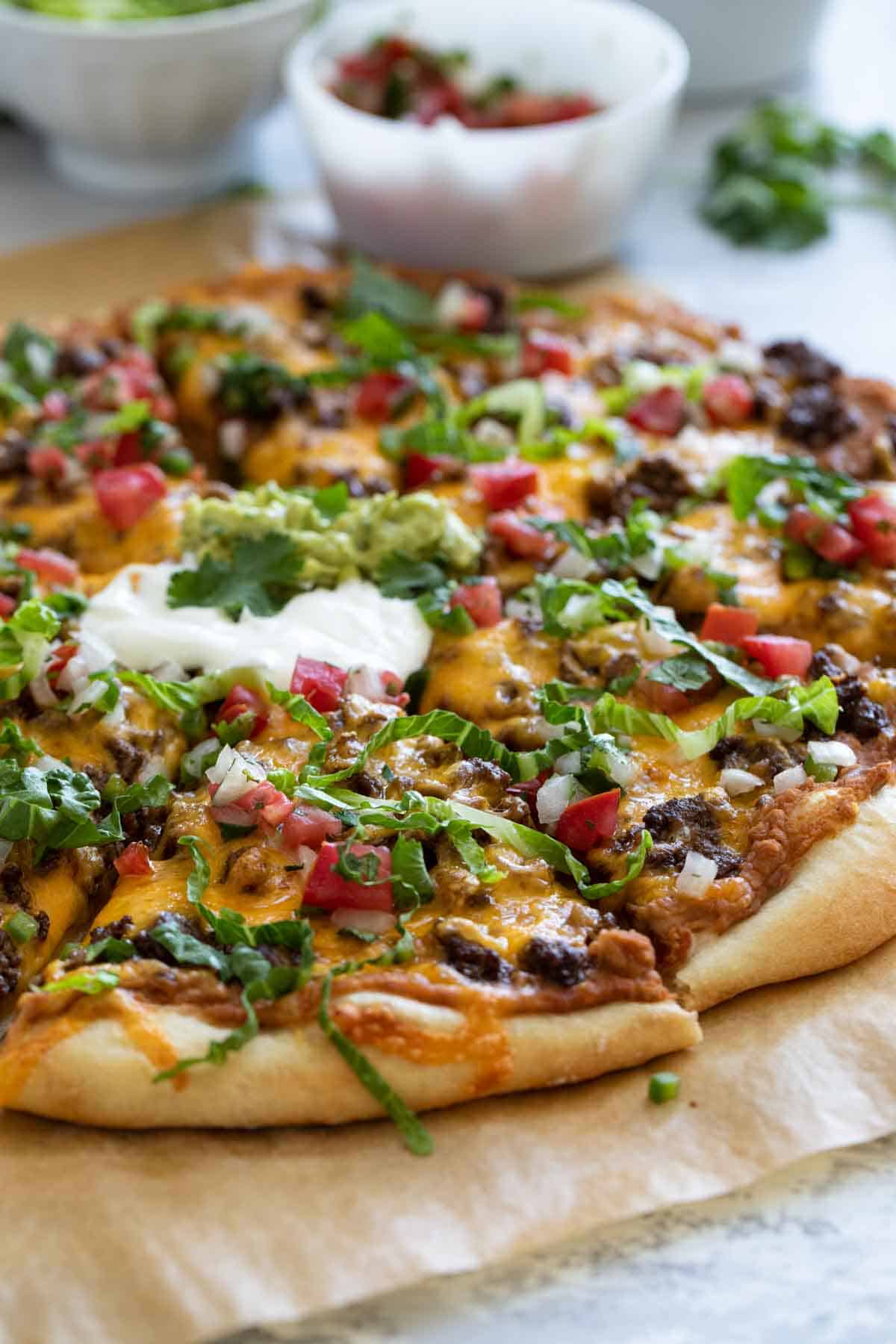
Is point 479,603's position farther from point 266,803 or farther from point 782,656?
point 266,803

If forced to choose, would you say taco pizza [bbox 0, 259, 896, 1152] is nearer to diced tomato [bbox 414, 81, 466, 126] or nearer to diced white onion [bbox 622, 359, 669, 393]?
diced white onion [bbox 622, 359, 669, 393]

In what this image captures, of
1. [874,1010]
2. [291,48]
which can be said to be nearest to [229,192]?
[291,48]

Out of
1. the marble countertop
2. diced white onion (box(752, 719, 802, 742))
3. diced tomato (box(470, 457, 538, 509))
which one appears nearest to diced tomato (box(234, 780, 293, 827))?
the marble countertop

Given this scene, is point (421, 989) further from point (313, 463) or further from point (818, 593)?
point (313, 463)

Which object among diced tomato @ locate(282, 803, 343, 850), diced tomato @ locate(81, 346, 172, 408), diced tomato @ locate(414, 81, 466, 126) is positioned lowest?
diced tomato @ locate(81, 346, 172, 408)

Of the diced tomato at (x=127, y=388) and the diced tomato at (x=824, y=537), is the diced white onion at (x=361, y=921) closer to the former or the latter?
the diced tomato at (x=824, y=537)

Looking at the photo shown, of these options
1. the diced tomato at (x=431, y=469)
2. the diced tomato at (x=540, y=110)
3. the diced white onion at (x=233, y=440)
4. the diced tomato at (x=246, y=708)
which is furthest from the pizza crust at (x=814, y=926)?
the diced tomato at (x=540, y=110)
